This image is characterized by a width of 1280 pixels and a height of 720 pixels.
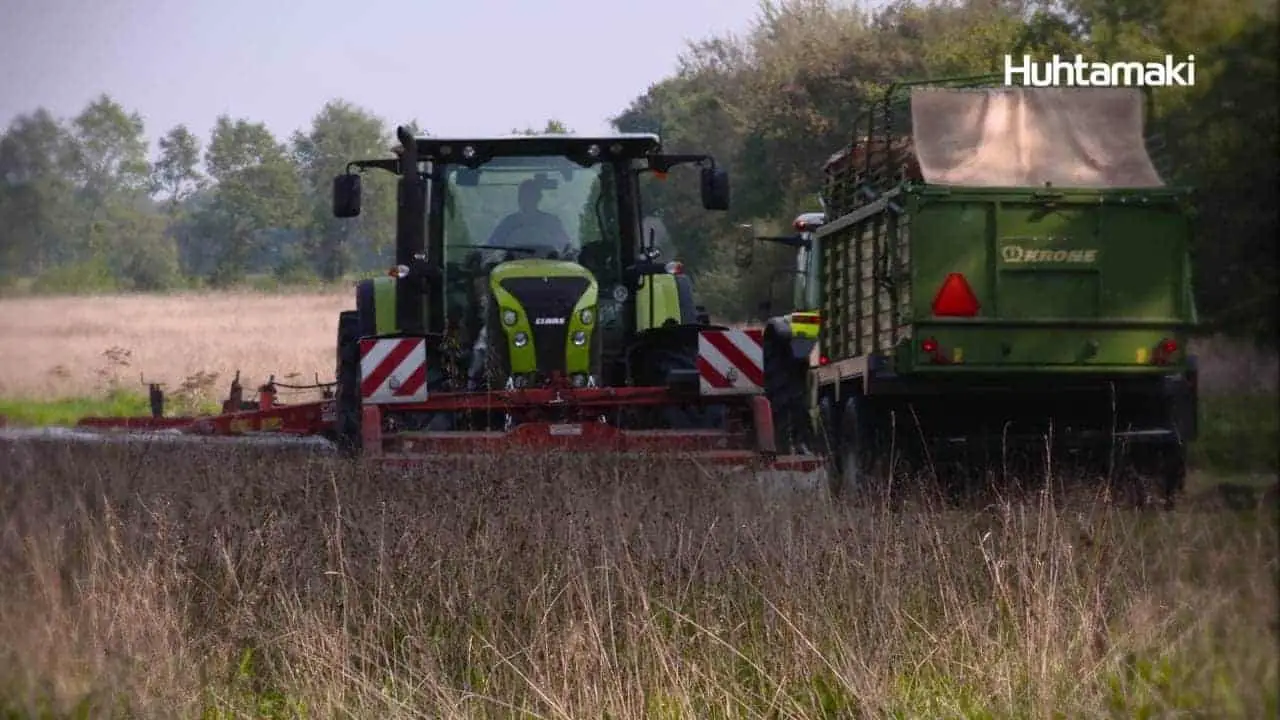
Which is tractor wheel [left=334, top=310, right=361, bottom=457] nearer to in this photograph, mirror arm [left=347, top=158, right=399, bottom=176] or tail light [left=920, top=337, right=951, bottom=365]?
mirror arm [left=347, top=158, right=399, bottom=176]

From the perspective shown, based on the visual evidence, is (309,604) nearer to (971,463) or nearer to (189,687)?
(189,687)

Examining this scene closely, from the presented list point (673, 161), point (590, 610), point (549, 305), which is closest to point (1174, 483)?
point (590, 610)

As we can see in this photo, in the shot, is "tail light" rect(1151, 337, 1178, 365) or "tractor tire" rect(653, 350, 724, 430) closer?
"tail light" rect(1151, 337, 1178, 365)

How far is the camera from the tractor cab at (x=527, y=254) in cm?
1226

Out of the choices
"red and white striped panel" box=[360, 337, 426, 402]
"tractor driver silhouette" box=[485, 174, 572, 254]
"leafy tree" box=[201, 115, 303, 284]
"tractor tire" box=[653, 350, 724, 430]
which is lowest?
"tractor tire" box=[653, 350, 724, 430]

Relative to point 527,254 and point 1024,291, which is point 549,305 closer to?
point 527,254

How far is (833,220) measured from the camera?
556 inches

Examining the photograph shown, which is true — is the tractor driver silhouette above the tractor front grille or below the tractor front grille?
above

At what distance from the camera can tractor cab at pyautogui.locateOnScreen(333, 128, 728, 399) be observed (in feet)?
40.2

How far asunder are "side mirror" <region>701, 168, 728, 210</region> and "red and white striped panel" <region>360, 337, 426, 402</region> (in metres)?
2.10

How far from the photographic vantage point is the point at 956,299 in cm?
1123

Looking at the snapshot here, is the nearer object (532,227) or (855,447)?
(855,447)

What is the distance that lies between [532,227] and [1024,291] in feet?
11.3

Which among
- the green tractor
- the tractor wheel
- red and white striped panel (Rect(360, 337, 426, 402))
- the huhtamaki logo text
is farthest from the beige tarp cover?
the tractor wheel
